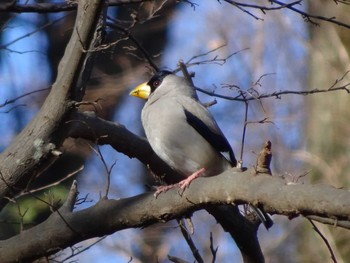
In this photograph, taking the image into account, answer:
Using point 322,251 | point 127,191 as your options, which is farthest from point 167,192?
point 127,191

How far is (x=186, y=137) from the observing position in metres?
5.73

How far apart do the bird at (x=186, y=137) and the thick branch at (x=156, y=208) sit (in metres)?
1.15

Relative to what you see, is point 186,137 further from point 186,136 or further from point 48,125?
point 48,125

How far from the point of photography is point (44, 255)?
4.48 m

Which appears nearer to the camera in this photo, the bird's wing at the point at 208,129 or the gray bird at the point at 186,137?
the gray bird at the point at 186,137

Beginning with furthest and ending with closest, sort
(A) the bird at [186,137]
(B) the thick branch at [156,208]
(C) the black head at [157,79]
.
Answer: (C) the black head at [157,79] < (A) the bird at [186,137] < (B) the thick branch at [156,208]

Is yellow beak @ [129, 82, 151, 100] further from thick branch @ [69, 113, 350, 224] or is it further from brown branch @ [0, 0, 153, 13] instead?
thick branch @ [69, 113, 350, 224]

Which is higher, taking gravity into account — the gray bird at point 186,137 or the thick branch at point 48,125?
the thick branch at point 48,125

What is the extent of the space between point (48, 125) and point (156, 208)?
0.73 metres

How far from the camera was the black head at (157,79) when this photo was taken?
20.7 feet

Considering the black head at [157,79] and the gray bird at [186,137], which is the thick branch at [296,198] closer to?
the gray bird at [186,137]

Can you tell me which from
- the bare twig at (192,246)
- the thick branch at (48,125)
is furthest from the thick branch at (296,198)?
the thick branch at (48,125)

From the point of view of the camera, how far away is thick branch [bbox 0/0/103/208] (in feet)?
14.1

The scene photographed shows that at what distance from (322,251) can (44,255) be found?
518 centimetres
